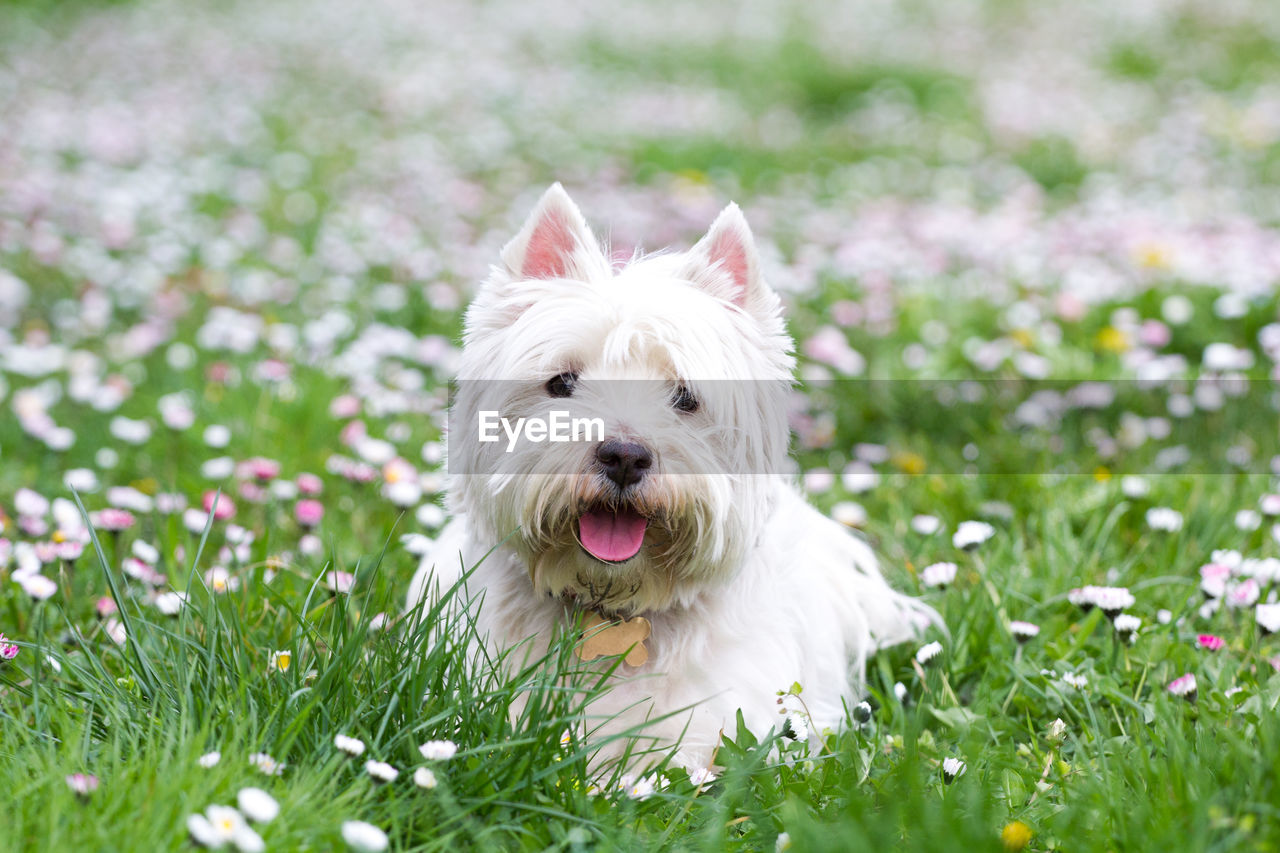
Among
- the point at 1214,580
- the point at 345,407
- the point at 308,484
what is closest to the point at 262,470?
the point at 308,484

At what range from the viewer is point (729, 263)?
2879 millimetres

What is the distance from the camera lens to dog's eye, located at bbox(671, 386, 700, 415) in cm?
271

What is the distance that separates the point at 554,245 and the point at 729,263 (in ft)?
1.42

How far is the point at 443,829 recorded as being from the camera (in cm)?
234

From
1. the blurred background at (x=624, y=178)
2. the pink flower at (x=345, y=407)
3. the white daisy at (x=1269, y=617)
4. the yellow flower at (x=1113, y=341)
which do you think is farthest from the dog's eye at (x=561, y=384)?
the yellow flower at (x=1113, y=341)

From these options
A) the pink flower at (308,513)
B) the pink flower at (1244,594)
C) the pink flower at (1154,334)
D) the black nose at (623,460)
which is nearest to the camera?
the black nose at (623,460)

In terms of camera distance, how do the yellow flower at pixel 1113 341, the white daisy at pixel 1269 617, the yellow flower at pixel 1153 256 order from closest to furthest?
the white daisy at pixel 1269 617 < the yellow flower at pixel 1113 341 < the yellow flower at pixel 1153 256

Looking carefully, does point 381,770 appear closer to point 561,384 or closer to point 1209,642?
point 561,384

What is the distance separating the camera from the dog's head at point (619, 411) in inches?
101

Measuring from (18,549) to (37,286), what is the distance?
3.79 meters

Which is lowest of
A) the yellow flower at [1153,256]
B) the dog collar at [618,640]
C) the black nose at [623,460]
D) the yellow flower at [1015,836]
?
the yellow flower at [1015,836]

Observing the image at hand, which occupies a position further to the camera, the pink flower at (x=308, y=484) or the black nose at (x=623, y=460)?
the pink flower at (x=308, y=484)

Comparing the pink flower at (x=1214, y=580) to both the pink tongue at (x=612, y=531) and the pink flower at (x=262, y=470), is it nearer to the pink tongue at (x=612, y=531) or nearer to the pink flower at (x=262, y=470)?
the pink tongue at (x=612, y=531)

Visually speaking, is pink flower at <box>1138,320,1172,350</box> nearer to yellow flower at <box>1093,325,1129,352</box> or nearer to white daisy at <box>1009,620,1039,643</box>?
yellow flower at <box>1093,325,1129,352</box>
